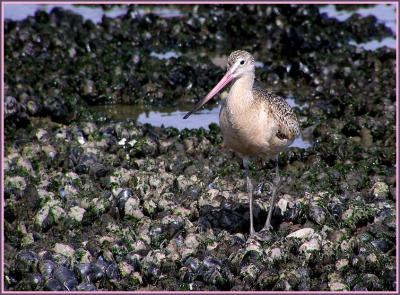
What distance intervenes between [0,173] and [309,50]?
7.39 m

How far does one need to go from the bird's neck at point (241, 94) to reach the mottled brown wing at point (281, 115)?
0.55 feet

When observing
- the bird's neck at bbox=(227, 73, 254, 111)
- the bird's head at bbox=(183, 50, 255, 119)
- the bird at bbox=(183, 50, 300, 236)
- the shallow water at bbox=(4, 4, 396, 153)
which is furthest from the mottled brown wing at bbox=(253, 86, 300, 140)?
the shallow water at bbox=(4, 4, 396, 153)

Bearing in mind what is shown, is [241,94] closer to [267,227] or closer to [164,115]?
[267,227]

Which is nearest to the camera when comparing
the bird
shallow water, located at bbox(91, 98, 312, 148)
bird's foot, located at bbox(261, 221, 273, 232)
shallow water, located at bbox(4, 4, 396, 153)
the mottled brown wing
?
the bird

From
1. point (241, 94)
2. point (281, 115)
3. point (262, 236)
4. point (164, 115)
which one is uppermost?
point (241, 94)

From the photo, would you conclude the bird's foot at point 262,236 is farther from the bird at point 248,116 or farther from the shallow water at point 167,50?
the shallow water at point 167,50

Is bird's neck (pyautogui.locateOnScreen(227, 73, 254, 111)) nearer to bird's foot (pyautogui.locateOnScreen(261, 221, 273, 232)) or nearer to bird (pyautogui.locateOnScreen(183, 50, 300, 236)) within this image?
bird (pyautogui.locateOnScreen(183, 50, 300, 236))

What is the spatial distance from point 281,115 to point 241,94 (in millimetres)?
582

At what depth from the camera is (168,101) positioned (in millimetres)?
14109

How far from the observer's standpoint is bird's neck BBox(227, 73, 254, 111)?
8570mm

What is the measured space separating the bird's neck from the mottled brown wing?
168mm

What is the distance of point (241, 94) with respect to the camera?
8617 mm

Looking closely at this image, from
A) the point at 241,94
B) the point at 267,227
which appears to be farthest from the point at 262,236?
the point at 241,94

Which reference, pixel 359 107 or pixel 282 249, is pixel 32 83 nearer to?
pixel 359 107
